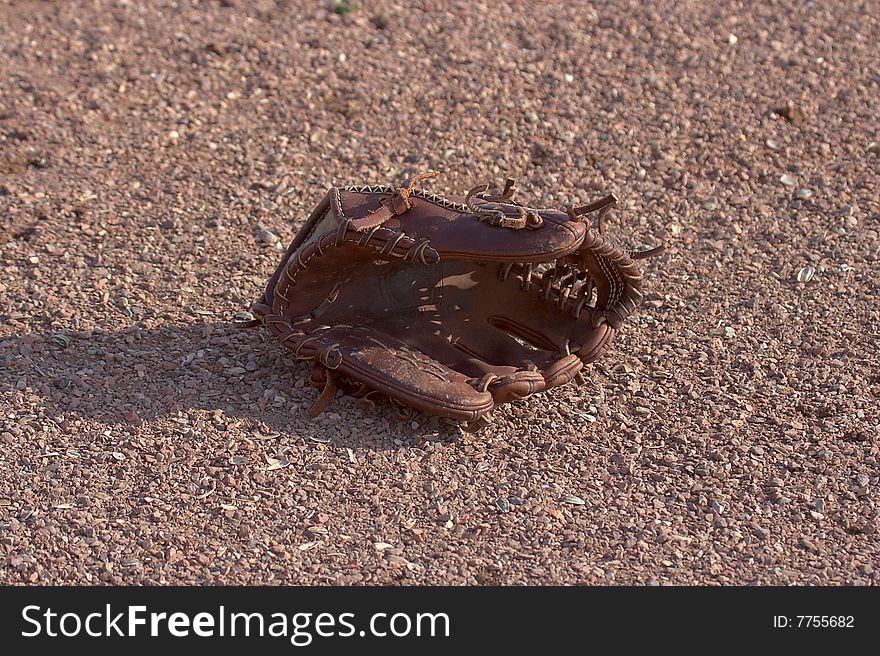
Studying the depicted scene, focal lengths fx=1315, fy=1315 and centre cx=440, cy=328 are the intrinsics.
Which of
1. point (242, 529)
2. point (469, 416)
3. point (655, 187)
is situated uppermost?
point (655, 187)

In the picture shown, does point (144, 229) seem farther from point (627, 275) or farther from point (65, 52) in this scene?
point (627, 275)

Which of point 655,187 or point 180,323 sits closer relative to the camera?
point 180,323

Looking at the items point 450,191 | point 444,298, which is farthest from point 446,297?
point 450,191

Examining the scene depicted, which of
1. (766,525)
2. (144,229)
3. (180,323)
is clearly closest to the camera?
(766,525)

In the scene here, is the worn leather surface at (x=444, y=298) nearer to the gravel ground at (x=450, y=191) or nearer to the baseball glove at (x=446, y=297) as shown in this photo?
the baseball glove at (x=446, y=297)

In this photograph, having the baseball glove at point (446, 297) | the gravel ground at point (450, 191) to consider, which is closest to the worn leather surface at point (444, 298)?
the baseball glove at point (446, 297)

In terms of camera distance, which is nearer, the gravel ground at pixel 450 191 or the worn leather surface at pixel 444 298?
the gravel ground at pixel 450 191

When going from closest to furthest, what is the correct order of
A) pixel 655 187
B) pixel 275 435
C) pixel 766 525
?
1. pixel 766 525
2. pixel 275 435
3. pixel 655 187

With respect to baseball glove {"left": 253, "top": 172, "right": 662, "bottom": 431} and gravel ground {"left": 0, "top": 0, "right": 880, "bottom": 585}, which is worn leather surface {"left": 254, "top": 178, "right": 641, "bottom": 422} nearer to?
baseball glove {"left": 253, "top": 172, "right": 662, "bottom": 431}

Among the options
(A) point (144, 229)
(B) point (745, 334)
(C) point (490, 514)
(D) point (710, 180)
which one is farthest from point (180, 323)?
(D) point (710, 180)
